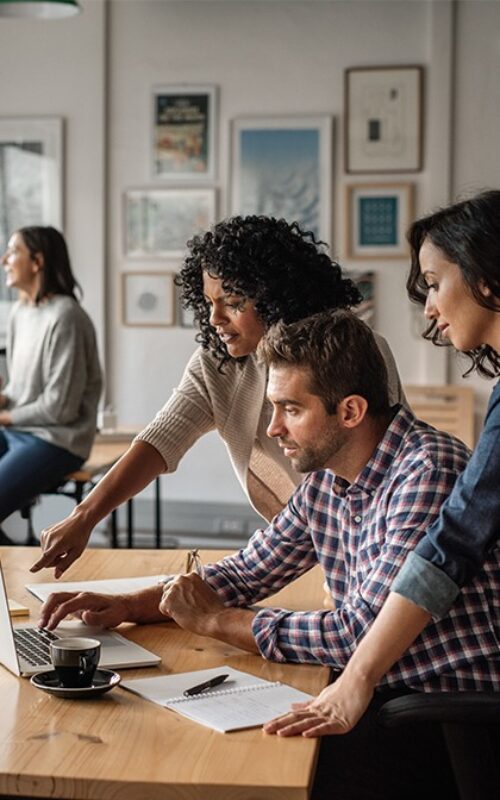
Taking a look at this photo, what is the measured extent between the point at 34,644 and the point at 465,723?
745 mm

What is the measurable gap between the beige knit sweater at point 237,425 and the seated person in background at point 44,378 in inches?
77.4

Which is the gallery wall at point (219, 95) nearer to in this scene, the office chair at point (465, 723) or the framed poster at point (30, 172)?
the framed poster at point (30, 172)

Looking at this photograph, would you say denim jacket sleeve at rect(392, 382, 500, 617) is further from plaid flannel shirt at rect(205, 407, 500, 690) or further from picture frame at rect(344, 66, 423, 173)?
picture frame at rect(344, 66, 423, 173)

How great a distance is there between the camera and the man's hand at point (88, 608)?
6.48 feet

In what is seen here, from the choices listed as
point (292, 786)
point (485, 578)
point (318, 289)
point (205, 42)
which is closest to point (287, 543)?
point (485, 578)

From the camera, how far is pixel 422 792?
1.74 m

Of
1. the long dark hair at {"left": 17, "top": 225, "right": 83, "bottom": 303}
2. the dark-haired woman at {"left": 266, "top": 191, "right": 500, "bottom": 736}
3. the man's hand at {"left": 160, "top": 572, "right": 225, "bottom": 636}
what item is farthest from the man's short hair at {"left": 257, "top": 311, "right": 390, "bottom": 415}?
the long dark hair at {"left": 17, "top": 225, "right": 83, "bottom": 303}

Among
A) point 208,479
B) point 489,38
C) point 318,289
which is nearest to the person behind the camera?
point 318,289

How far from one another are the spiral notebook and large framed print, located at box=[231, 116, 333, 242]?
4.69 m

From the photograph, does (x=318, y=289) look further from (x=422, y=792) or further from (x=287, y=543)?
(x=422, y=792)

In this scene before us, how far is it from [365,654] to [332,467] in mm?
398

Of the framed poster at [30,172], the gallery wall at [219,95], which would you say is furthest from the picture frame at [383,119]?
the framed poster at [30,172]

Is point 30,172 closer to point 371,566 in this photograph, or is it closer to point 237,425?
point 237,425

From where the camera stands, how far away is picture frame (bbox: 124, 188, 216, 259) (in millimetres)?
6352
